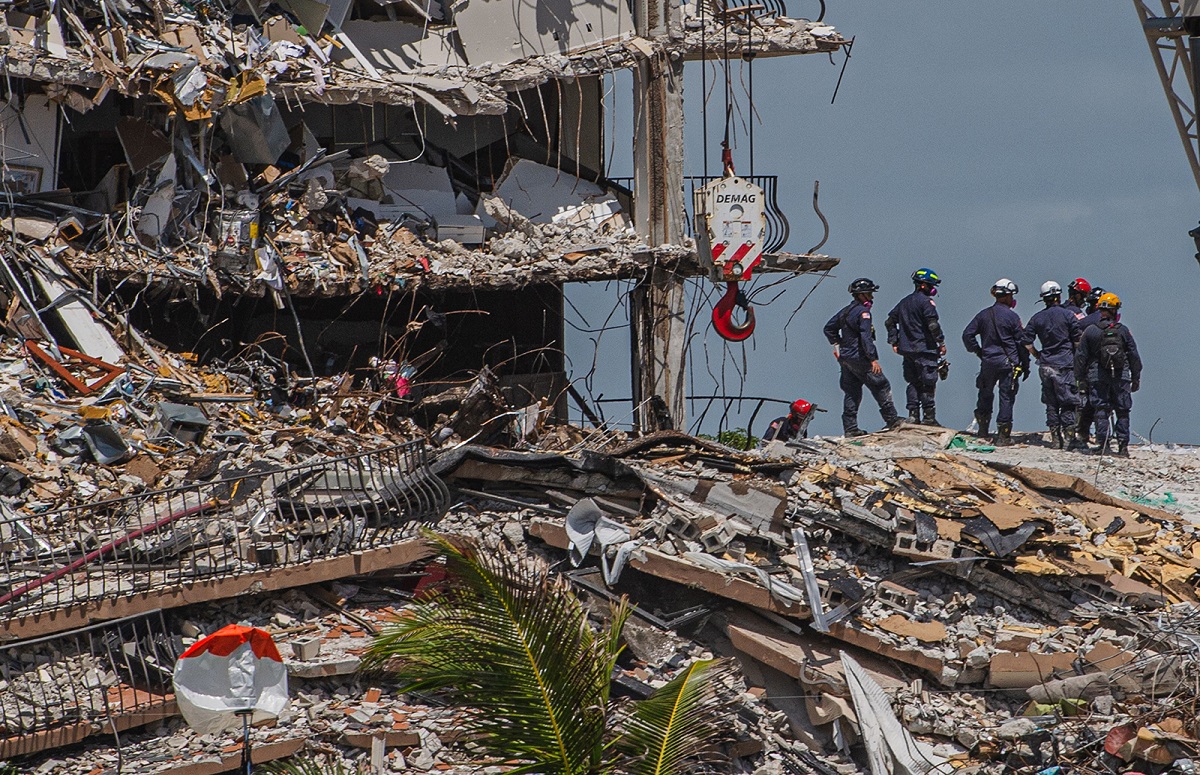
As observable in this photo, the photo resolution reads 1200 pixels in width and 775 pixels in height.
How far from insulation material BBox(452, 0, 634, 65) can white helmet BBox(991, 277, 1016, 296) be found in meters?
6.08

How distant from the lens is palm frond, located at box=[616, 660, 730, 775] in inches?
337

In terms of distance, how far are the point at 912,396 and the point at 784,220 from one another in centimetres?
305

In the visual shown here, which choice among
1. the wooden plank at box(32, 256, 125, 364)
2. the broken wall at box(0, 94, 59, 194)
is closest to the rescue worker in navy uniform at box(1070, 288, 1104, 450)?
the wooden plank at box(32, 256, 125, 364)

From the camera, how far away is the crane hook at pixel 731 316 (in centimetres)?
2016

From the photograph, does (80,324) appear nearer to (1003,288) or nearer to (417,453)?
(417,453)

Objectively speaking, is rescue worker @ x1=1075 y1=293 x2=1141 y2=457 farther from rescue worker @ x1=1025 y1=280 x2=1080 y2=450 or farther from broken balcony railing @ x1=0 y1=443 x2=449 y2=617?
broken balcony railing @ x1=0 y1=443 x2=449 y2=617

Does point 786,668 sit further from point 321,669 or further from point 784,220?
point 784,220

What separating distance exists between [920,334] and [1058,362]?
170cm

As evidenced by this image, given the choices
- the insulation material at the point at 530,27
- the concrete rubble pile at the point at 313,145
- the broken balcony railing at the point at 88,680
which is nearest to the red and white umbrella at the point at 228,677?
the broken balcony railing at the point at 88,680

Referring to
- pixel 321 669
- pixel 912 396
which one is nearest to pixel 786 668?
pixel 321 669

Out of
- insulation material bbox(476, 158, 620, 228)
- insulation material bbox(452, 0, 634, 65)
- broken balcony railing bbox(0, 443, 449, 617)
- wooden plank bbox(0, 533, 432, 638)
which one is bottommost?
wooden plank bbox(0, 533, 432, 638)

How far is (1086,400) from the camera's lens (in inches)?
711

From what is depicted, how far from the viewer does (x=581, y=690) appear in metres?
8.56

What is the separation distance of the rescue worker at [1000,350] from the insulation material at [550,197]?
5441mm
